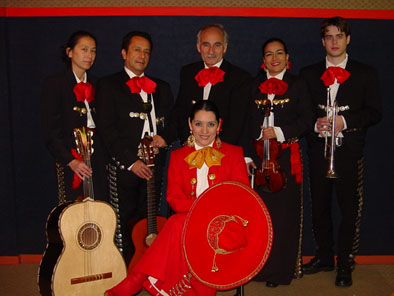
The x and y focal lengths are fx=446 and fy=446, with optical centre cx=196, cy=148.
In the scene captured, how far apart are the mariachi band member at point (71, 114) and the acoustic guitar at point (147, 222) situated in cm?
44

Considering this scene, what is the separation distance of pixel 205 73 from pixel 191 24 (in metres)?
0.81

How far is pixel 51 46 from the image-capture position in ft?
13.8

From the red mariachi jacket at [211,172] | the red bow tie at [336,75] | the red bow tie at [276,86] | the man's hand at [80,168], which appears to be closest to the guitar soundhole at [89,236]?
the man's hand at [80,168]

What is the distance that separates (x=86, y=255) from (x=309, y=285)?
1899 millimetres

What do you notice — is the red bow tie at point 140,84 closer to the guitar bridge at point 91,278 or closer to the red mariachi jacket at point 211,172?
the red mariachi jacket at point 211,172

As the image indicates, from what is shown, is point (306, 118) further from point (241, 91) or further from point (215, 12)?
point (215, 12)

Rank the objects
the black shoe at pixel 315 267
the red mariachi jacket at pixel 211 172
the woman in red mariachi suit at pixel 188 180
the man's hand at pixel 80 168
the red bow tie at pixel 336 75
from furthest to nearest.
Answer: the black shoe at pixel 315 267
the red bow tie at pixel 336 75
the man's hand at pixel 80 168
the red mariachi jacket at pixel 211 172
the woman in red mariachi suit at pixel 188 180

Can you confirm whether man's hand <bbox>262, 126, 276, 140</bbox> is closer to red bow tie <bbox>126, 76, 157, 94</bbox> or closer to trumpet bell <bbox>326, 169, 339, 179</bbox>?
trumpet bell <bbox>326, 169, 339, 179</bbox>

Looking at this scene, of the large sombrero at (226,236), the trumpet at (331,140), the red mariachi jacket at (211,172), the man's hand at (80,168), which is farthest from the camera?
the trumpet at (331,140)

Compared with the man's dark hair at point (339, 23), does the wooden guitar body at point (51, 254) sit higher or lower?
lower

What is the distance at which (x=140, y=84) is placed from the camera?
357 centimetres

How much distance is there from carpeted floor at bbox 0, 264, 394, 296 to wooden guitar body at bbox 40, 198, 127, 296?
0.55m

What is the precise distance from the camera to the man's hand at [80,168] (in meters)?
3.41

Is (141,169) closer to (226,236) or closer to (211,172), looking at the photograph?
(211,172)
